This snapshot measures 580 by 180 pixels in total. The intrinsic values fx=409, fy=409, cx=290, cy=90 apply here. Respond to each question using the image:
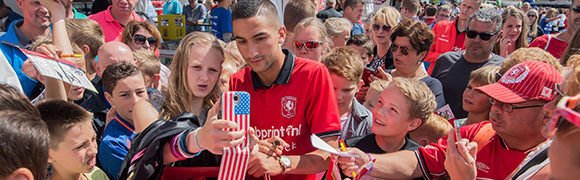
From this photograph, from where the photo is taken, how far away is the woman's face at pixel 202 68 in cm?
243

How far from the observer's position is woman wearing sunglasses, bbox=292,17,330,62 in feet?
12.4

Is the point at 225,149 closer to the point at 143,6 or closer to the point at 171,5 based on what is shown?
the point at 143,6

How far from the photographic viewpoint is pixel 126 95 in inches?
118

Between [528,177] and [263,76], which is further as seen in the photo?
[263,76]

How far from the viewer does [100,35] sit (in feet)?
13.5

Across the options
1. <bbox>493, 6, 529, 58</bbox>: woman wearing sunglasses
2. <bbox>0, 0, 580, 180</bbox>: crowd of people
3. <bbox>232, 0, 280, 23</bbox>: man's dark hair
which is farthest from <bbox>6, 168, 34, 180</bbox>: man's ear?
<bbox>493, 6, 529, 58</bbox>: woman wearing sunglasses

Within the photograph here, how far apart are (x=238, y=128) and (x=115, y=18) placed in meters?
4.42

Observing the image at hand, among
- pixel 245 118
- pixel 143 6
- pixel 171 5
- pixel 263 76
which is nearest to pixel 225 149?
pixel 245 118

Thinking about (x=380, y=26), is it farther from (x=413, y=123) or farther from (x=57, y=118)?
(x=57, y=118)

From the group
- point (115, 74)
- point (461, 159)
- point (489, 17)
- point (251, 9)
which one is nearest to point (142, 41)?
point (115, 74)

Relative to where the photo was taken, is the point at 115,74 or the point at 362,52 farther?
the point at 362,52

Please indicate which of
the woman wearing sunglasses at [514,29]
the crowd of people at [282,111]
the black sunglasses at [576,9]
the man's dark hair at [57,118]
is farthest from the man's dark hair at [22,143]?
the black sunglasses at [576,9]

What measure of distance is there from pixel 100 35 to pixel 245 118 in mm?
3161

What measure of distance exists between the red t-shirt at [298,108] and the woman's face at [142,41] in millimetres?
2736
